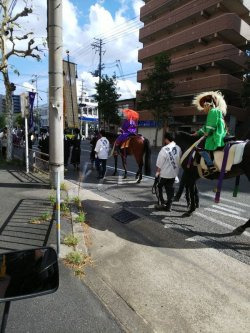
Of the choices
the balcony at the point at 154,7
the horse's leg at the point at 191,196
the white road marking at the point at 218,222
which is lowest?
the white road marking at the point at 218,222

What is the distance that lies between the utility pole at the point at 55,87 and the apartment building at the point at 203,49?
83.6 feet

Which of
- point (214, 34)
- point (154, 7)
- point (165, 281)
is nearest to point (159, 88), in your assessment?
point (214, 34)

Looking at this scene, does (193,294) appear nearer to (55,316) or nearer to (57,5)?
(55,316)

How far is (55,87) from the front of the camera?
8.26 meters

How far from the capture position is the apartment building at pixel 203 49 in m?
32.3

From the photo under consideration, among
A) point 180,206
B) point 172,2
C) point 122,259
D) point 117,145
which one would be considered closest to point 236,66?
point 172,2

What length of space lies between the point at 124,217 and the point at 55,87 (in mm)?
4243

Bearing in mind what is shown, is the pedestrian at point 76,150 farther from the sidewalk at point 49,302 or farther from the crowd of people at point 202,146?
the sidewalk at point 49,302

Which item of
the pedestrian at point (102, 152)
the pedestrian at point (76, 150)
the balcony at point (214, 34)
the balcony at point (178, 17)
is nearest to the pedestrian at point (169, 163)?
the pedestrian at point (102, 152)

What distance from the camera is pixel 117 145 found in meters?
10.8

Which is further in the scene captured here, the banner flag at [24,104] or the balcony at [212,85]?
the balcony at [212,85]

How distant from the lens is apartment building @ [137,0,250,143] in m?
32.3

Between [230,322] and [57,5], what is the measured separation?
813 centimetres

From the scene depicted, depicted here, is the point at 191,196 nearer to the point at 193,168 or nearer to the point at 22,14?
the point at 193,168
